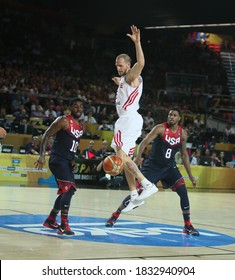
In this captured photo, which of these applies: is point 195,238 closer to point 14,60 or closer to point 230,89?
point 14,60

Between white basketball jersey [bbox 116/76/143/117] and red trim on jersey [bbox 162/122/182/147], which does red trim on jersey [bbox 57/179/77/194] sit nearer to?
white basketball jersey [bbox 116/76/143/117]

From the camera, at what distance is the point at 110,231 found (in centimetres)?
1119

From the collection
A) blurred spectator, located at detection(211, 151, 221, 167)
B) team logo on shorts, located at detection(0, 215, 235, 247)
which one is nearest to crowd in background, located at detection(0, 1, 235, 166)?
blurred spectator, located at detection(211, 151, 221, 167)

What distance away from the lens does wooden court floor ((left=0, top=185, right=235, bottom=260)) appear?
29.1 feet

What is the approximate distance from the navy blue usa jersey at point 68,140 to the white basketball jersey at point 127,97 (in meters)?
0.90

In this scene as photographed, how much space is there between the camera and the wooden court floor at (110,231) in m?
8.88

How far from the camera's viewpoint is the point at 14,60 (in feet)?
121

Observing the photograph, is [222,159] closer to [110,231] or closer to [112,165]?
[110,231]

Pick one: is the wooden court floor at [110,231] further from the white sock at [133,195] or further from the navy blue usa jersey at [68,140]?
the navy blue usa jersey at [68,140]

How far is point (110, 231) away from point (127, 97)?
2290mm

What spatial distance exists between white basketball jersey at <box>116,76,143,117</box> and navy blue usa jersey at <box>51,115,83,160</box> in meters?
0.90

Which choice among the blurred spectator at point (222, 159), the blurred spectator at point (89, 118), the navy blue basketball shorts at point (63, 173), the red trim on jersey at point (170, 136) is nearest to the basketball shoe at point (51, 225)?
the navy blue basketball shorts at point (63, 173)

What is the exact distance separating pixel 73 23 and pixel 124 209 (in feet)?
105

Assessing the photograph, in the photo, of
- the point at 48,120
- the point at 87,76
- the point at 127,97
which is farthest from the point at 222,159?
the point at 127,97
